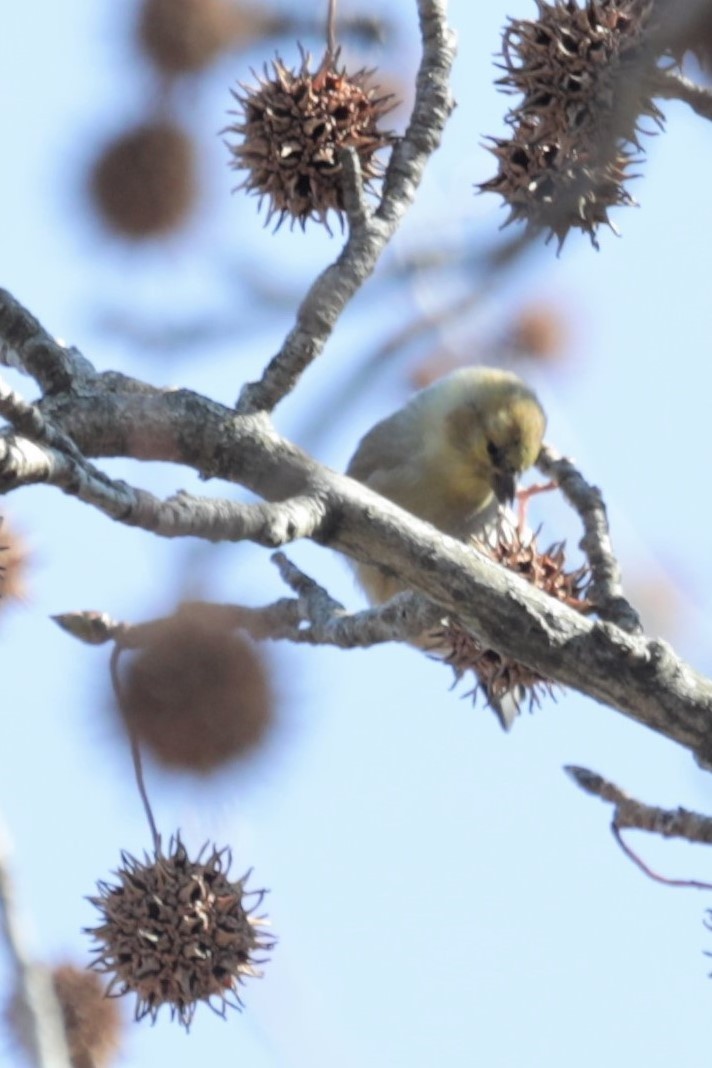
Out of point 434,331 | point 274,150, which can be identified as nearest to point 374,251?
point 274,150

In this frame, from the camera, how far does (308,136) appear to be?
10.5ft

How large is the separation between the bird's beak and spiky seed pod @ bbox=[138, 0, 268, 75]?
1981 millimetres

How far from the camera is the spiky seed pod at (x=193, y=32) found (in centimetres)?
401

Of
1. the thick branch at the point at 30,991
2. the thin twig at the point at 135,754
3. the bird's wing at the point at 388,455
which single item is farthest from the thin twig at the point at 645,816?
the bird's wing at the point at 388,455

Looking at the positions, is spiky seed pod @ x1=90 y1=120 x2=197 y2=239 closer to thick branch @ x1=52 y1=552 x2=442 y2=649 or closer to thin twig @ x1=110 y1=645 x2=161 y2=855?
thick branch @ x1=52 y1=552 x2=442 y2=649

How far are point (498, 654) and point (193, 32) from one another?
77.7 inches

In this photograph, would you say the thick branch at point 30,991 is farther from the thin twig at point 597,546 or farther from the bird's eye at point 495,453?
the bird's eye at point 495,453

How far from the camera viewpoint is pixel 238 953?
300cm

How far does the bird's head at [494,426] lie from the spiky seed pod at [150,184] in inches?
61.3

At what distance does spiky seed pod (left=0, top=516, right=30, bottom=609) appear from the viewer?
3.32 m

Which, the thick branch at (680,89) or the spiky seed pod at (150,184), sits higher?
the spiky seed pod at (150,184)

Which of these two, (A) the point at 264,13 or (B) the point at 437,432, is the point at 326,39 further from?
(B) the point at 437,432

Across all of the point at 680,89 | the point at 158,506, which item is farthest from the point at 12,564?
the point at 680,89

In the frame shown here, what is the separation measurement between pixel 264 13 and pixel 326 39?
51 centimetres
